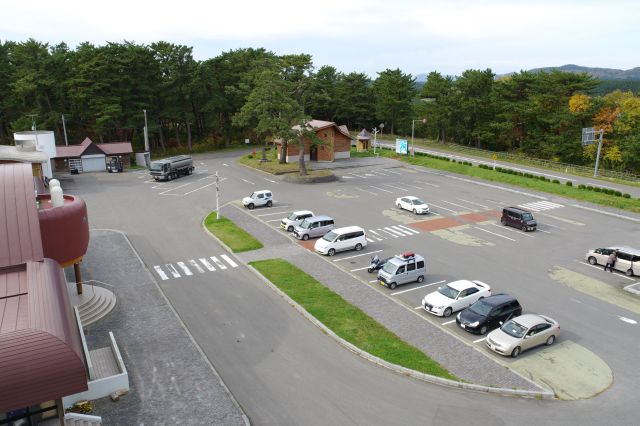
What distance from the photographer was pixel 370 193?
5153 centimetres

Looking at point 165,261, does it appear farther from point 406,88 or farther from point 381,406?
point 406,88

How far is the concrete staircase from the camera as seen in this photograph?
23.8m

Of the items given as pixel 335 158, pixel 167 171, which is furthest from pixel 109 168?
pixel 335 158

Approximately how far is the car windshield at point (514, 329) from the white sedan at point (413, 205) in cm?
2141

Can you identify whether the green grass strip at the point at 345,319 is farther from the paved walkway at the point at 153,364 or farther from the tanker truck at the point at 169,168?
the tanker truck at the point at 169,168

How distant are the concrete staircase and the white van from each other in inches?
553

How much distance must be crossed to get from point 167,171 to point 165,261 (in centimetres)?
2706

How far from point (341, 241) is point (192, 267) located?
10526 mm

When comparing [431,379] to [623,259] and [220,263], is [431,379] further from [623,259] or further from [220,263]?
[623,259]

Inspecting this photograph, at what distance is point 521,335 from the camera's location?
21.4 metres

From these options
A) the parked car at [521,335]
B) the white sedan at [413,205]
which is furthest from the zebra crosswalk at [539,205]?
the parked car at [521,335]

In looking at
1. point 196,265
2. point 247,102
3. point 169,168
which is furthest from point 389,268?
point 247,102

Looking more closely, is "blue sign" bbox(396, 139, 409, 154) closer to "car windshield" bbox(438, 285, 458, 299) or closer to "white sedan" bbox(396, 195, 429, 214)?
"white sedan" bbox(396, 195, 429, 214)

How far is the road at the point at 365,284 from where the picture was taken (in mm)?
17812
